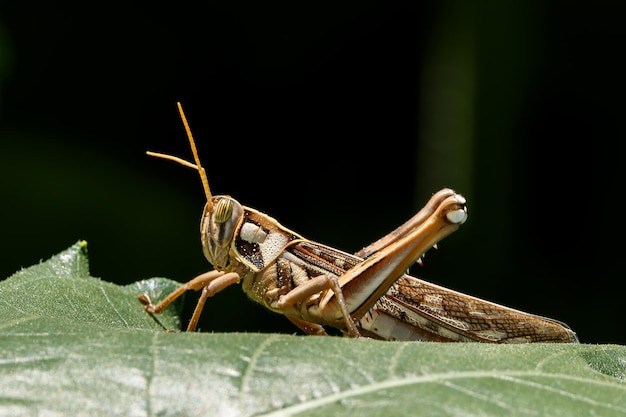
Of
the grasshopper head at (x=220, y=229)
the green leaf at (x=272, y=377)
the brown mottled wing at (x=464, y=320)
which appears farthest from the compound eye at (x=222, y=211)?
the green leaf at (x=272, y=377)

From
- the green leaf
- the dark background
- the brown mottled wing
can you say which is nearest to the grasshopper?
the brown mottled wing

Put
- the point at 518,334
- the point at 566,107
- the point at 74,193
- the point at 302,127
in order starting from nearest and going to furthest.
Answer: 1. the point at 518,334
2. the point at 74,193
3. the point at 566,107
4. the point at 302,127

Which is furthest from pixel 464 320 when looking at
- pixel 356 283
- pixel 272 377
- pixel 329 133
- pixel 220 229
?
pixel 329 133

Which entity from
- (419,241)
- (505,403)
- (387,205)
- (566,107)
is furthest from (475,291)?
(505,403)

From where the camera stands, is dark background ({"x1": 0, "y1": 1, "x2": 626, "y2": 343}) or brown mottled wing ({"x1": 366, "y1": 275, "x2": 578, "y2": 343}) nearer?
brown mottled wing ({"x1": 366, "y1": 275, "x2": 578, "y2": 343})

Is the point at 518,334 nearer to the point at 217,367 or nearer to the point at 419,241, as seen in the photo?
the point at 419,241

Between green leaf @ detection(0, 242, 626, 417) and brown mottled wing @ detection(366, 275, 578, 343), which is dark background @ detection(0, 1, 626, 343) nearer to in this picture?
brown mottled wing @ detection(366, 275, 578, 343)

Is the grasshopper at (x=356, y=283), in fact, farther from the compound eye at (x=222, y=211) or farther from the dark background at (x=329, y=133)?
the dark background at (x=329, y=133)

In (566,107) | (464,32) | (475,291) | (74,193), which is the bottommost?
(475,291)
